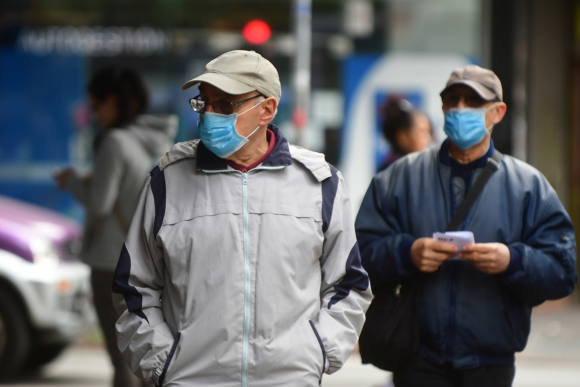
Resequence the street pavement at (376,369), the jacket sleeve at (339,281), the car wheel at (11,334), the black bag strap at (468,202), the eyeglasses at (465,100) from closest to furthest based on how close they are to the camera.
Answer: the jacket sleeve at (339,281)
the black bag strap at (468,202)
the eyeglasses at (465,100)
the car wheel at (11,334)
the street pavement at (376,369)

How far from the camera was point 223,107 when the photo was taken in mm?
3145

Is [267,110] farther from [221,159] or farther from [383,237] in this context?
[383,237]

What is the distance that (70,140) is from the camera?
11.2m

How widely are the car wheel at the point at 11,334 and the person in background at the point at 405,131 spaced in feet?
10.5

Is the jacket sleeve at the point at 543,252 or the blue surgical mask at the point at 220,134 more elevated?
the blue surgical mask at the point at 220,134

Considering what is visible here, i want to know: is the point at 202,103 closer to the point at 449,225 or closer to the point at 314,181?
the point at 314,181

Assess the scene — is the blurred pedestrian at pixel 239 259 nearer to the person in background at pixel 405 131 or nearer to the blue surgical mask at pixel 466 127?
the blue surgical mask at pixel 466 127

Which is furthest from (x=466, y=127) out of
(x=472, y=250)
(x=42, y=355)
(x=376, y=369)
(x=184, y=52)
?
(x=184, y=52)

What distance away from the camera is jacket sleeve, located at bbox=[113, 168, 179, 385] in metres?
3.02

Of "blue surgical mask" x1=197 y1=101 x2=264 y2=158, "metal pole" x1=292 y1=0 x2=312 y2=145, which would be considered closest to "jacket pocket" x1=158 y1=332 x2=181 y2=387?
"blue surgical mask" x1=197 y1=101 x2=264 y2=158

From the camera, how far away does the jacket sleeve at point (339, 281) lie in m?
3.10

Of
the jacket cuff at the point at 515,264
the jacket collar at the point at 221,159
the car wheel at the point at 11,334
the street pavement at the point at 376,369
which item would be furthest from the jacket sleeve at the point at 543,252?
the car wheel at the point at 11,334

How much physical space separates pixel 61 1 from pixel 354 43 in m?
3.29

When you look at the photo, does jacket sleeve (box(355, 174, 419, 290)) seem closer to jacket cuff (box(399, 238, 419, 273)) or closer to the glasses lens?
jacket cuff (box(399, 238, 419, 273))
